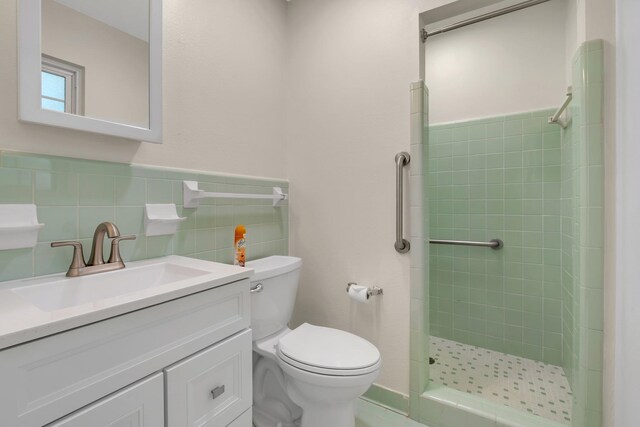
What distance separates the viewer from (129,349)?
667mm

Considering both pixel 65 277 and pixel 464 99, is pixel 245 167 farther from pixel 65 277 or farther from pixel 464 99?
pixel 464 99

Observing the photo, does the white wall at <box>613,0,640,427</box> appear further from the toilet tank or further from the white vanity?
the toilet tank

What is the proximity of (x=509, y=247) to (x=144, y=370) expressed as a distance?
2.13m

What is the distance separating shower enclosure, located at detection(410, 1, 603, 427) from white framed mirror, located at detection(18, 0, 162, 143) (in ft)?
3.87

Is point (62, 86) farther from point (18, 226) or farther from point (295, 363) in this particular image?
point (295, 363)

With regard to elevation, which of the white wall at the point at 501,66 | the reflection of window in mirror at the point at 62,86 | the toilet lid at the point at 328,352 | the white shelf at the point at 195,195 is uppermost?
the white wall at the point at 501,66

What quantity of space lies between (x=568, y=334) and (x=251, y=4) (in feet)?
8.45

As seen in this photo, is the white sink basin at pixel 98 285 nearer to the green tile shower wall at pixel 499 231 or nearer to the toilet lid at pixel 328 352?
the toilet lid at pixel 328 352

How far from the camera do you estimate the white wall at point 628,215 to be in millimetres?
530

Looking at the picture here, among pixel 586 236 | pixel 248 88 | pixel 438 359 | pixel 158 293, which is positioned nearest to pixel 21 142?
pixel 158 293

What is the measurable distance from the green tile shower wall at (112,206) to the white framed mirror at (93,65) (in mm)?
140

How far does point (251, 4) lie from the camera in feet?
5.37

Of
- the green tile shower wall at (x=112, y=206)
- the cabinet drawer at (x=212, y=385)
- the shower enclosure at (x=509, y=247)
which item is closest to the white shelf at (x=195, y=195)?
the green tile shower wall at (x=112, y=206)

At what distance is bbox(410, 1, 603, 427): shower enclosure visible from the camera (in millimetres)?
1069
